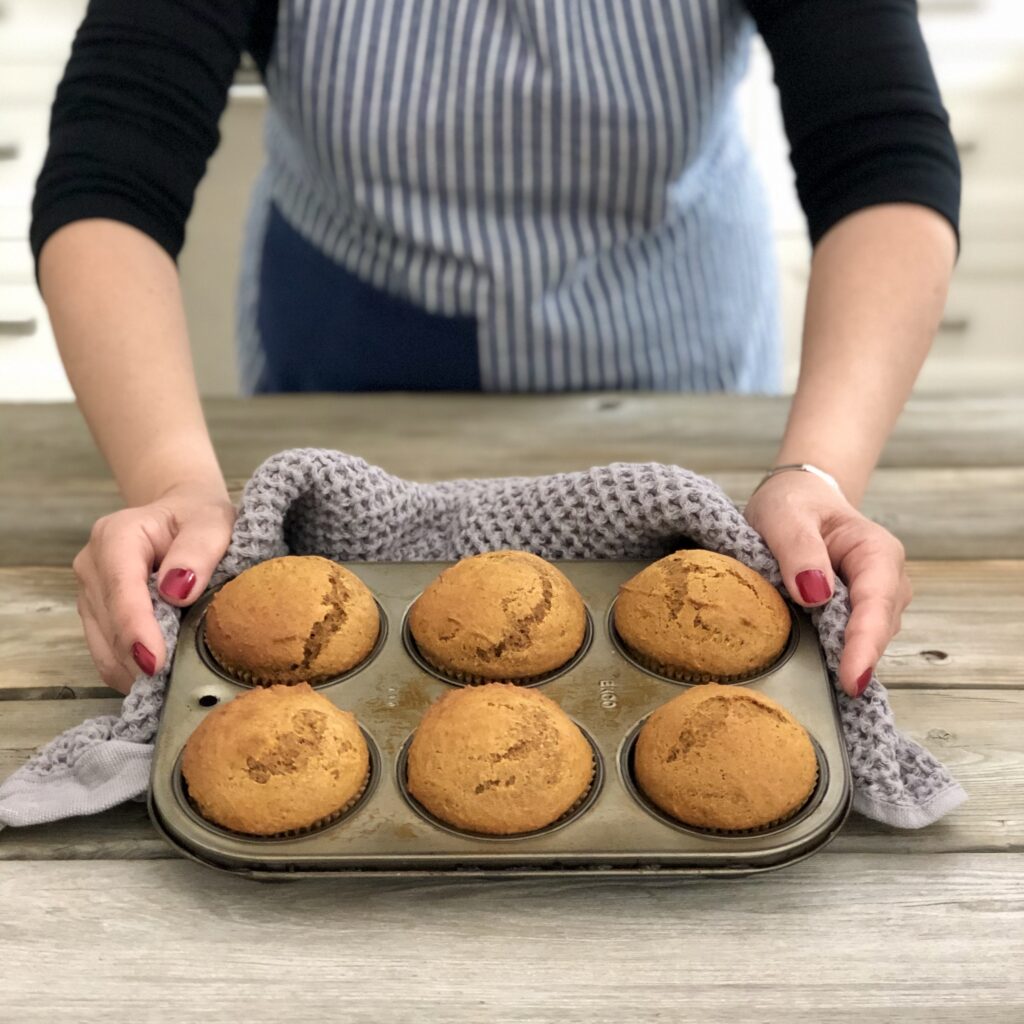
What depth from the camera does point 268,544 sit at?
0.90m

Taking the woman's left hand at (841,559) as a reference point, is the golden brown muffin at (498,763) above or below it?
below

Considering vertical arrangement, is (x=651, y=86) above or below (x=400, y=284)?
above

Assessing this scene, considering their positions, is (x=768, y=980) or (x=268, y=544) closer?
(x=768, y=980)

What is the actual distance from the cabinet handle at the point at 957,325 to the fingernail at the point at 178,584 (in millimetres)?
2714

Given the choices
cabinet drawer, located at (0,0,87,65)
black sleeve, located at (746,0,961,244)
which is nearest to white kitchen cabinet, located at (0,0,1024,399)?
cabinet drawer, located at (0,0,87,65)

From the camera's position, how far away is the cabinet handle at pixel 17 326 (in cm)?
315

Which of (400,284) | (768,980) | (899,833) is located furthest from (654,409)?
(768,980)

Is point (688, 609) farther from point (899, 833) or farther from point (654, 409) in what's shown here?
point (654, 409)

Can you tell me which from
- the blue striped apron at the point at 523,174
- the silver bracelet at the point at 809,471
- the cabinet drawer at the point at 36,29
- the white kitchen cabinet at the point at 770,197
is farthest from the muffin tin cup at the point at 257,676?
the cabinet drawer at the point at 36,29

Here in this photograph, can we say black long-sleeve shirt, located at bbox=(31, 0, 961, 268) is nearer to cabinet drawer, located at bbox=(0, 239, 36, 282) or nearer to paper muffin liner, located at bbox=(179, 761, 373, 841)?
paper muffin liner, located at bbox=(179, 761, 373, 841)

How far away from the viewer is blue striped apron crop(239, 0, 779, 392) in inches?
49.3

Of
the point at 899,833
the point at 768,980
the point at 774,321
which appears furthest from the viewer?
the point at 774,321

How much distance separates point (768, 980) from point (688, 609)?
0.81 feet

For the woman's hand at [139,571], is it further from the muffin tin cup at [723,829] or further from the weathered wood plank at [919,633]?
the muffin tin cup at [723,829]
